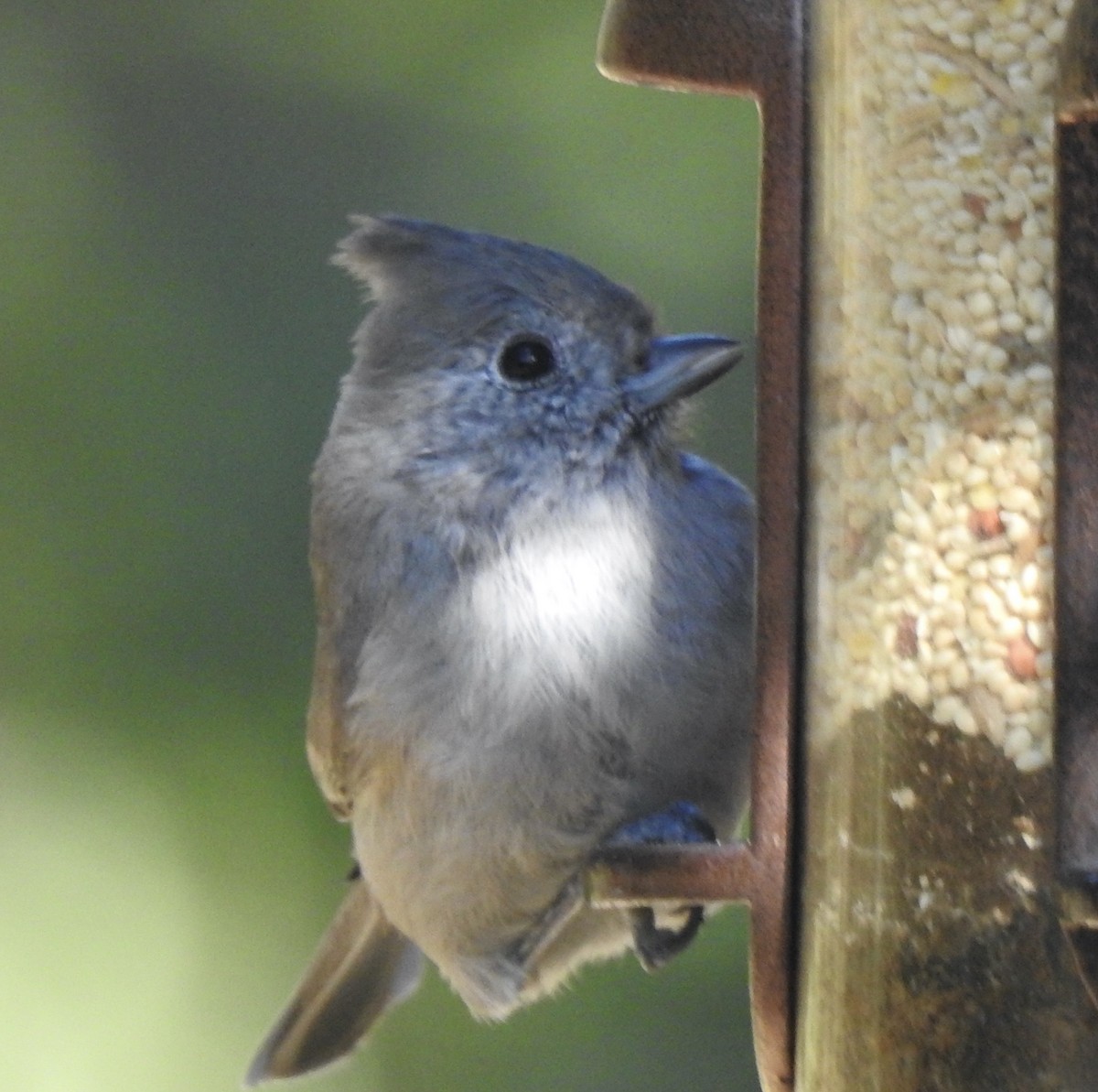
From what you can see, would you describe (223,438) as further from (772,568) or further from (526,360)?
(772,568)

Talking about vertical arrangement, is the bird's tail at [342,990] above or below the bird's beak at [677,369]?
below

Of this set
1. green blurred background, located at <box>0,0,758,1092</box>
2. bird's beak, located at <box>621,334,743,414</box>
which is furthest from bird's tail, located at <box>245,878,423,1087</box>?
bird's beak, located at <box>621,334,743,414</box>

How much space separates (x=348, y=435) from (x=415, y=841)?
2.10ft

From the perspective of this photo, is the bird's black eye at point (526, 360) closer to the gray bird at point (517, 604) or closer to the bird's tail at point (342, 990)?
the gray bird at point (517, 604)

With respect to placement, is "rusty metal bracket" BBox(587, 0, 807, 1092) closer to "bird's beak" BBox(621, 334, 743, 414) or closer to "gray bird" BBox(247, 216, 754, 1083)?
"gray bird" BBox(247, 216, 754, 1083)

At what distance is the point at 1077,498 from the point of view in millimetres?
2094

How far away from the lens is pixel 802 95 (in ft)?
8.13

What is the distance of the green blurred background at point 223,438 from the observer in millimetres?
5012

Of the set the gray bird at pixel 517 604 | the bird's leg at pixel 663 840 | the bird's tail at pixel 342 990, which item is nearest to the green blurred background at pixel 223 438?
the bird's tail at pixel 342 990

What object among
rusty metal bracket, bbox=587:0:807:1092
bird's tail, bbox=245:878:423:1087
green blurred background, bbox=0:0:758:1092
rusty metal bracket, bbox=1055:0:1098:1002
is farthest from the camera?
green blurred background, bbox=0:0:758:1092

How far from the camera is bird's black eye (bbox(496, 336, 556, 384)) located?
3.06 meters

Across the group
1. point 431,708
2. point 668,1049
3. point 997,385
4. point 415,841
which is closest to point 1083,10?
point 997,385

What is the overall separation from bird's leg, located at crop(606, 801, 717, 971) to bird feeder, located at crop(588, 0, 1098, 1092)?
0.23 metres

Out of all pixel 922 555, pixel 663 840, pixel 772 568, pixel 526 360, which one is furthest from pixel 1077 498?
pixel 526 360
